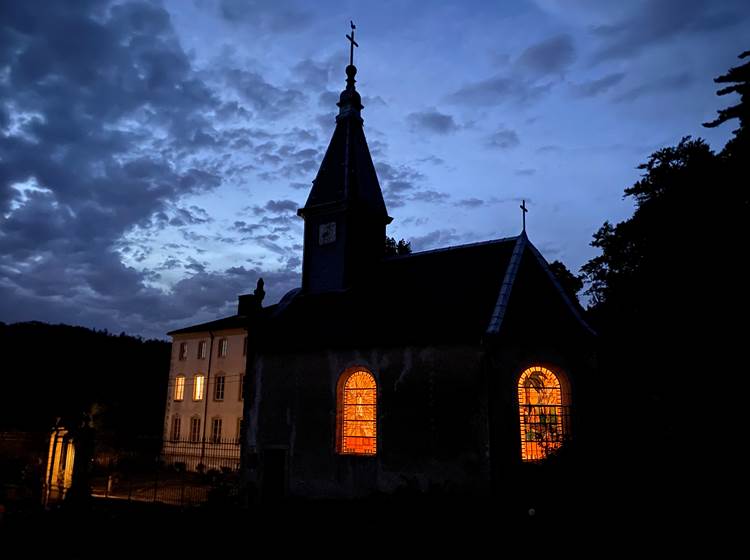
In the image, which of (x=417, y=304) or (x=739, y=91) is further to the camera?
(x=417, y=304)

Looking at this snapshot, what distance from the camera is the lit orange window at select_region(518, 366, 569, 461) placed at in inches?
605

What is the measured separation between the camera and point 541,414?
15.6 m

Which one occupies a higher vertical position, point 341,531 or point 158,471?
point 341,531

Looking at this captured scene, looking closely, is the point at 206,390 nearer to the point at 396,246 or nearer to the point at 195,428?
the point at 195,428

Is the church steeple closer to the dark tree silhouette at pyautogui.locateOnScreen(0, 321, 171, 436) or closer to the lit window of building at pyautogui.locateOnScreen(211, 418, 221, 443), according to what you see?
the dark tree silhouette at pyautogui.locateOnScreen(0, 321, 171, 436)

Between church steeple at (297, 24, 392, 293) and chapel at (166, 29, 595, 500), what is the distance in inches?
2.5

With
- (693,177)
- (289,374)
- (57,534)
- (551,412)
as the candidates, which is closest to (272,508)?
(289,374)

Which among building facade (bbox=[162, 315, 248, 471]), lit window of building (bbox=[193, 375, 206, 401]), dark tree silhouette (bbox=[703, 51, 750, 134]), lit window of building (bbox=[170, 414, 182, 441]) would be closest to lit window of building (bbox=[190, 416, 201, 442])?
building facade (bbox=[162, 315, 248, 471])

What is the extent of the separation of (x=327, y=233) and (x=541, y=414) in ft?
32.4

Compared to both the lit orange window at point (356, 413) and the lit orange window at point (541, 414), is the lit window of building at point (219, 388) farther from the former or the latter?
the lit orange window at point (541, 414)

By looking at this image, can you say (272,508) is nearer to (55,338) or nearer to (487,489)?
(487,489)

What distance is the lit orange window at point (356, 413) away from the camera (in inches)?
666

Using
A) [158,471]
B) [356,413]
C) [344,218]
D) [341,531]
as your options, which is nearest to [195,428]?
[158,471]

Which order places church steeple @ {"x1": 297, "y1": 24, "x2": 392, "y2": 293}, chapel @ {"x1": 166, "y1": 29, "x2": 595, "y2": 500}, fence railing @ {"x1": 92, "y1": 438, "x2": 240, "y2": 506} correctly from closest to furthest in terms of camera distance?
chapel @ {"x1": 166, "y1": 29, "x2": 595, "y2": 500} < church steeple @ {"x1": 297, "y1": 24, "x2": 392, "y2": 293} < fence railing @ {"x1": 92, "y1": 438, "x2": 240, "y2": 506}
